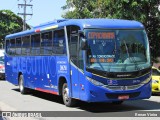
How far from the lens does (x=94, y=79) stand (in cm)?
1259

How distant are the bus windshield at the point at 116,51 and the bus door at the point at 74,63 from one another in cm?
75

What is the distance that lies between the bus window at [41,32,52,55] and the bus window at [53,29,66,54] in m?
0.56

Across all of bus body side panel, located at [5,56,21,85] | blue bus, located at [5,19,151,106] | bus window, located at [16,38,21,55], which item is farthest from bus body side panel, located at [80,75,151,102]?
bus body side panel, located at [5,56,21,85]

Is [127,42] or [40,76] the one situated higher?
[127,42]

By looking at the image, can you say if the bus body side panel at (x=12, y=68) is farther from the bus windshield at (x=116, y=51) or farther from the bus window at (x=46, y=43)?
the bus windshield at (x=116, y=51)

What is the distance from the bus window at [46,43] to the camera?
53.2ft

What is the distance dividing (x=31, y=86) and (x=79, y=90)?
6.27 meters

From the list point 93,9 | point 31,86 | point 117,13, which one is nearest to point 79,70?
point 31,86

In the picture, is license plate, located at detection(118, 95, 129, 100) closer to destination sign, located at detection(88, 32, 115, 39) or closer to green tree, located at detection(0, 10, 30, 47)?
destination sign, located at detection(88, 32, 115, 39)

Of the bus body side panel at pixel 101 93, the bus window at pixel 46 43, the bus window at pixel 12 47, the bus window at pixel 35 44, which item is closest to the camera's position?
the bus body side panel at pixel 101 93

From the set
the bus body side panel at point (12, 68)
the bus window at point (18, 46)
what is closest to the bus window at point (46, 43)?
the bus window at point (18, 46)

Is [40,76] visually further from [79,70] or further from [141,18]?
[141,18]

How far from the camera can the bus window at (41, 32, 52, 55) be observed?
16219 mm

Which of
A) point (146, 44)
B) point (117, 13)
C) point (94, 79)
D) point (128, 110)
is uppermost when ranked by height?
point (117, 13)
